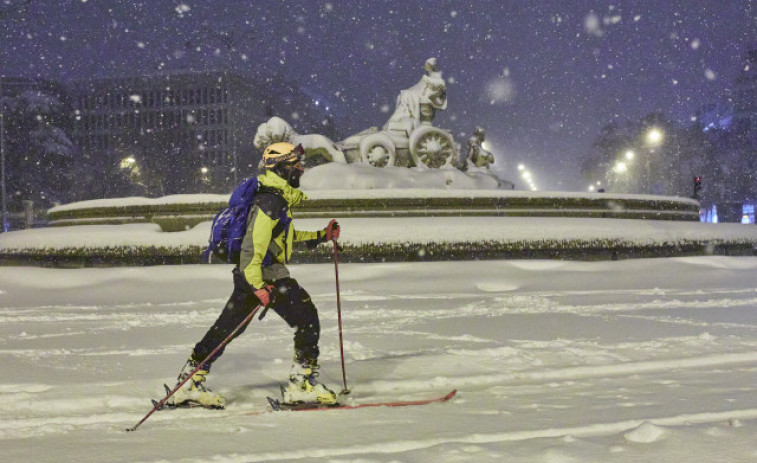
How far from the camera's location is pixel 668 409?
3.94 m

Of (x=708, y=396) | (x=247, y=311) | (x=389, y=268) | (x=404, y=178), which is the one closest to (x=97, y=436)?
(x=247, y=311)

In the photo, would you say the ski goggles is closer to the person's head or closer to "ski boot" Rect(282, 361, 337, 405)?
the person's head

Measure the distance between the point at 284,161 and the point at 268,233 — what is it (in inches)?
20.9

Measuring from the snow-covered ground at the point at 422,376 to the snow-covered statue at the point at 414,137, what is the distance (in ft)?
30.5

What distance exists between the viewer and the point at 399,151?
1947 centimetres

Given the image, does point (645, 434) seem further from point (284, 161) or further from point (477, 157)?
point (477, 157)

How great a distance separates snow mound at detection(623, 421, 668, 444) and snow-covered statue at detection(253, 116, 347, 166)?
1520 centimetres

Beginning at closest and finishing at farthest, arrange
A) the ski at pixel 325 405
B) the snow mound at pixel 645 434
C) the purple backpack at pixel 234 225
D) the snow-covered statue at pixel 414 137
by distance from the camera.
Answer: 1. the snow mound at pixel 645 434
2. the purple backpack at pixel 234 225
3. the ski at pixel 325 405
4. the snow-covered statue at pixel 414 137

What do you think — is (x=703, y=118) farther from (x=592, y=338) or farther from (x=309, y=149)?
(x=592, y=338)

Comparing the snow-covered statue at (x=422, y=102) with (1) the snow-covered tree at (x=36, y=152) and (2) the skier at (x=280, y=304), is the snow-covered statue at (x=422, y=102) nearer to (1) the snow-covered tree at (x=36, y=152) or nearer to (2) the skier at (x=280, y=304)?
(2) the skier at (x=280, y=304)

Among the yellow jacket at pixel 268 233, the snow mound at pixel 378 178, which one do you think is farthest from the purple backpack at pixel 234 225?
the snow mound at pixel 378 178

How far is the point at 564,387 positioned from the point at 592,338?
1.88 m


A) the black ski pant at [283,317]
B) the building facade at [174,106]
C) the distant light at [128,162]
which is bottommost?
the black ski pant at [283,317]

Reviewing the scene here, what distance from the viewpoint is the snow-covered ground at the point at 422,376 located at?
11.1 ft
